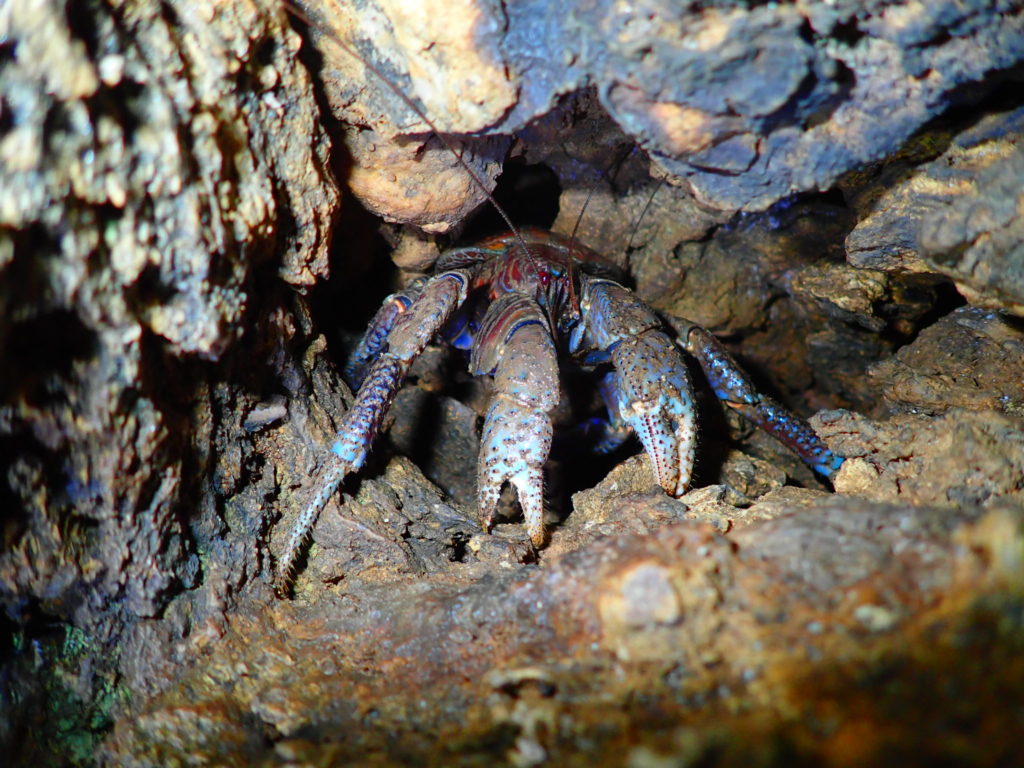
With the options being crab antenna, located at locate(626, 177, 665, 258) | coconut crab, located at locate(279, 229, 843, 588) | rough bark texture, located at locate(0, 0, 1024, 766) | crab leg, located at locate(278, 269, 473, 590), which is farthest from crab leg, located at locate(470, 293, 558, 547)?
crab antenna, located at locate(626, 177, 665, 258)

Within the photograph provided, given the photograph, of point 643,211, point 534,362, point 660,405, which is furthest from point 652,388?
point 643,211

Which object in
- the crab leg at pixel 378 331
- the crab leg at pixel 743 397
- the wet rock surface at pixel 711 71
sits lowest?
the crab leg at pixel 743 397

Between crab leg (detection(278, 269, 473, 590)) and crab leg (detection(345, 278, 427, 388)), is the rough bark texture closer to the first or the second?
crab leg (detection(278, 269, 473, 590))

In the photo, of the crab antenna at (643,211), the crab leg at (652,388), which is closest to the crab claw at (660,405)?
the crab leg at (652,388)

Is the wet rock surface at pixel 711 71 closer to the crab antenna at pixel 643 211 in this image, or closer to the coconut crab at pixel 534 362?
the coconut crab at pixel 534 362

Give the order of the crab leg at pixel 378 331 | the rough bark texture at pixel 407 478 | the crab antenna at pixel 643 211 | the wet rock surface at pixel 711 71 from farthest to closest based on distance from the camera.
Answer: the crab antenna at pixel 643 211
the crab leg at pixel 378 331
the wet rock surface at pixel 711 71
the rough bark texture at pixel 407 478

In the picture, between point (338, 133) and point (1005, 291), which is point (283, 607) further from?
point (1005, 291)
